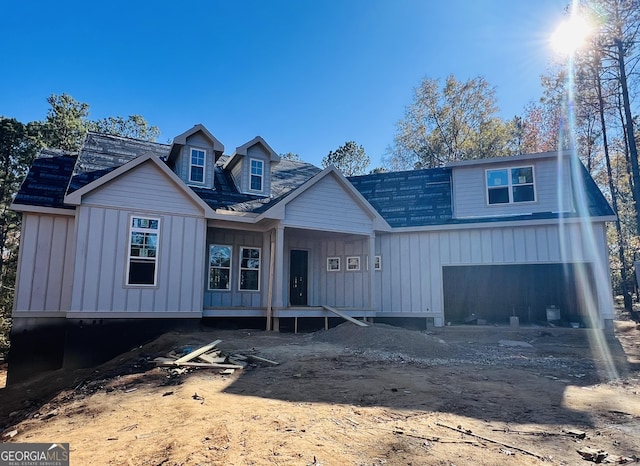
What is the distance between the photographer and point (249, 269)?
43.9 ft

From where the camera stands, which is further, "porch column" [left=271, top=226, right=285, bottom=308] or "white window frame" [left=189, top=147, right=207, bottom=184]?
"white window frame" [left=189, top=147, right=207, bottom=184]

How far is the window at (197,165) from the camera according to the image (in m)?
12.9

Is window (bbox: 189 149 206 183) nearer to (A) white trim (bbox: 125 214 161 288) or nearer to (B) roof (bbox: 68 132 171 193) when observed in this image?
(B) roof (bbox: 68 132 171 193)

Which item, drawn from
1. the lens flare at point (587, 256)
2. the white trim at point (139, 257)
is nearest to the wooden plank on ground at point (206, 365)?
the white trim at point (139, 257)

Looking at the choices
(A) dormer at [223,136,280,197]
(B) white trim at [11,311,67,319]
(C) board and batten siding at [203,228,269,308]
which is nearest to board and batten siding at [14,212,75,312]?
(B) white trim at [11,311,67,319]

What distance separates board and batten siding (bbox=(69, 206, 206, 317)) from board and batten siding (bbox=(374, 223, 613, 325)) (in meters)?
6.36

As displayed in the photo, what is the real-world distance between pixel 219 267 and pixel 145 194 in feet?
11.3

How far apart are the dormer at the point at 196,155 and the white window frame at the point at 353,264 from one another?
212 inches

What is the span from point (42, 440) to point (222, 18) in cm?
1547

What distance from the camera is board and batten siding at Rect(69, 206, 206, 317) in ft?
31.7

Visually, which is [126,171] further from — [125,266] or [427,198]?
[427,198]

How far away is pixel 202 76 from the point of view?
789 inches

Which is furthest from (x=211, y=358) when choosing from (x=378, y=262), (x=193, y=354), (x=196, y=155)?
(x=378, y=262)

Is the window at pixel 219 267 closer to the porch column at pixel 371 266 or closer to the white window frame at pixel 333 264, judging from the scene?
the white window frame at pixel 333 264
